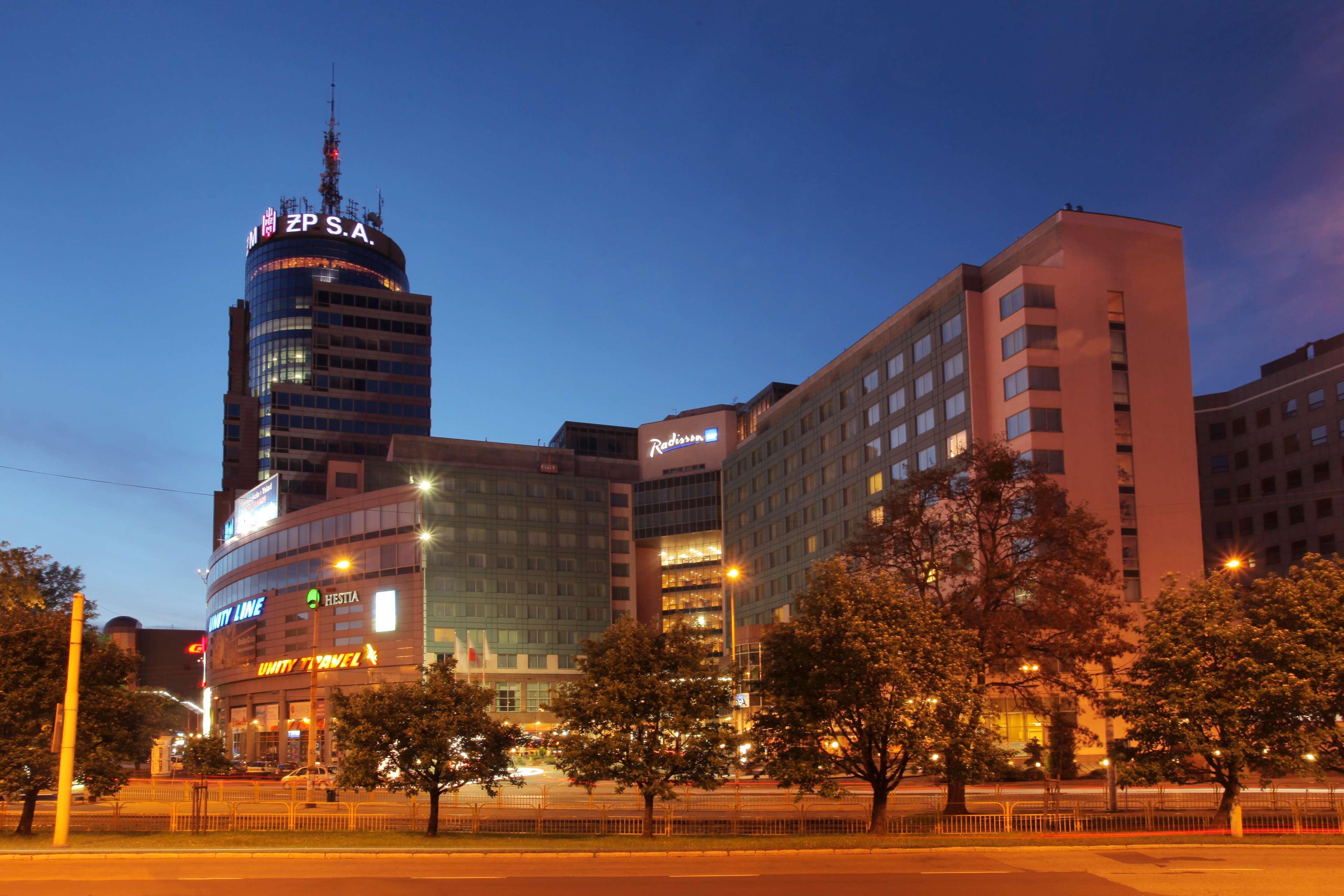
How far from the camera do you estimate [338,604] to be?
13125 centimetres

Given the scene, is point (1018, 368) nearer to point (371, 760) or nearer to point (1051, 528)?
point (1051, 528)

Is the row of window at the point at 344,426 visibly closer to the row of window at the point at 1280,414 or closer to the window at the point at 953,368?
the window at the point at 953,368

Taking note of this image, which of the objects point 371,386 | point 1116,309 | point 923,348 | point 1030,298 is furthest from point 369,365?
point 1116,309

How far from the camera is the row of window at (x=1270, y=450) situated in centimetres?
11144

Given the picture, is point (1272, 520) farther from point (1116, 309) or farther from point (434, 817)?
point (434, 817)

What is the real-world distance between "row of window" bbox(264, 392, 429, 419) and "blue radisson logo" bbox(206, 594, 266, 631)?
42.2 m

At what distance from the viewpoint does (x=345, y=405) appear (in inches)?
7347

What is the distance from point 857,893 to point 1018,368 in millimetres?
66696

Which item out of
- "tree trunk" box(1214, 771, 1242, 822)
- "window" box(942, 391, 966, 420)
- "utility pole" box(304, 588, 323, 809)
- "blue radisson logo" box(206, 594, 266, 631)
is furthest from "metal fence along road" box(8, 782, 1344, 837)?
"blue radisson logo" box(206, 594, 266, 631)

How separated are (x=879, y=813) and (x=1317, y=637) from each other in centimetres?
1443

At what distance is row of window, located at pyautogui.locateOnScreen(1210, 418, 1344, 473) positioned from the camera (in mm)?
111438

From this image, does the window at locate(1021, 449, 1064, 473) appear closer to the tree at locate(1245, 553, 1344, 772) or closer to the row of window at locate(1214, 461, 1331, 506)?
the tree at locate(1245, 553, 1344, 772)

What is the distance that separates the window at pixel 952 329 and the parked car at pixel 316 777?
185 ft

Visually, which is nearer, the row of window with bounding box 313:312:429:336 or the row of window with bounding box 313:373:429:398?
the row of window with bounding box 313:373:429:398
